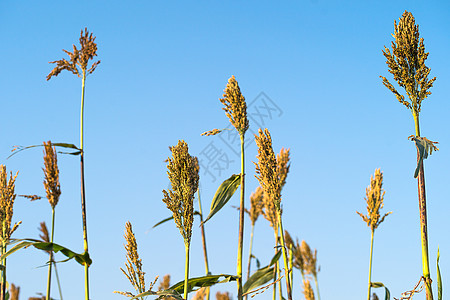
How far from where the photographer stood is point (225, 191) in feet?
12.7

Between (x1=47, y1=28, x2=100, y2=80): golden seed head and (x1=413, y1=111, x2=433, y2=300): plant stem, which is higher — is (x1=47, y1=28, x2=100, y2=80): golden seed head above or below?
above

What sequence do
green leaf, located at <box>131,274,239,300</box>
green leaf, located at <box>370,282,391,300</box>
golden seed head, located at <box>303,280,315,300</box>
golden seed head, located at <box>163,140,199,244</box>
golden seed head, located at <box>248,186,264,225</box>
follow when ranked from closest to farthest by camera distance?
1. golden seed head, located at <box>163,140,199,244</box>
2. green leaf, located at <box>131,274,239,300</box>
3. green leaf, located at <box>370,282,391,300</box>
4. golden seed head, located at <box>303,280,315,300</box>
5. golden seed head, located at <box>248,186,264,225</box>

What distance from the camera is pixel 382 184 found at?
17.5ft

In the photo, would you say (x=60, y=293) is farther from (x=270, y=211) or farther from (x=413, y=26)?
(x=413, y=26)

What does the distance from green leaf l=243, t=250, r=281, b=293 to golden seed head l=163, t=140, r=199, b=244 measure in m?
1.37

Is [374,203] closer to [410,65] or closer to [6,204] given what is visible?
[410,65]

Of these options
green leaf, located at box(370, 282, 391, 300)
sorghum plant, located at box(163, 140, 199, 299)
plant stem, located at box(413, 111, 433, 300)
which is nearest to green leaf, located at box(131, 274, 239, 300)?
sorghum plant, located at box(163, 140, 199, 299)

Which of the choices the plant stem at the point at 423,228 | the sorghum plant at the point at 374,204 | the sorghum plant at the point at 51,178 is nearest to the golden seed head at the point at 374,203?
the sorghum plant at the point at 374,204

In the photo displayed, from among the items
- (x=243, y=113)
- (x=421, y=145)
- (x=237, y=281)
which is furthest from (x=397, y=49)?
(x=237, y=281)

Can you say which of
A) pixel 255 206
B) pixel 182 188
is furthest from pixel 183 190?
pixel 255 206

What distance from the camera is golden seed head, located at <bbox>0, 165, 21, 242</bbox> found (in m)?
4.02

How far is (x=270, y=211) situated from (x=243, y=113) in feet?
6.18

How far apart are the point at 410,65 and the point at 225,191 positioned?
5.65 feet

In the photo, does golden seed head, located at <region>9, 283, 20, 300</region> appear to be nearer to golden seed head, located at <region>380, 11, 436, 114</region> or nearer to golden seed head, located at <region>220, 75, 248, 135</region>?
golden seed head, located at <region>220, 75, 248, 135</region>
